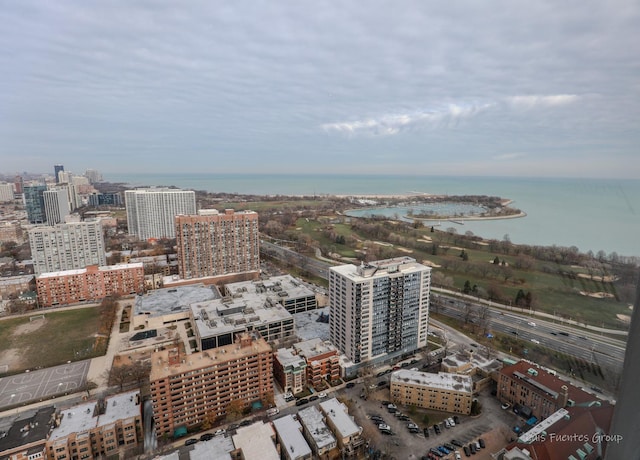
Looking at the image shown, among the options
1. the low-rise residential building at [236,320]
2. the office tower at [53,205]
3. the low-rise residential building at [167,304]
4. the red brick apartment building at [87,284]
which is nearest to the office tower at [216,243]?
the low-rise residential building at [167,304]

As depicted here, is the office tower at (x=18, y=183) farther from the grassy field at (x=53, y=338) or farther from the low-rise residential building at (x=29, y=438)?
the low-rise residential building at (x=29, y=438)

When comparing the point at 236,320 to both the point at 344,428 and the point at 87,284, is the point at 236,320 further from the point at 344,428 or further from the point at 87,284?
the point at 87,284

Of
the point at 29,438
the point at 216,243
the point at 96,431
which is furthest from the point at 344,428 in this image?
the point at 216,243

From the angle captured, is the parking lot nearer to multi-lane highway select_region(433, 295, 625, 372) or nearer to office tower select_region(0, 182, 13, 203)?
multi-lane highway select_region(433, 295, 625, 372)

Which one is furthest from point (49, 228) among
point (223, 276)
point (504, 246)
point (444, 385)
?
point (504, 246)

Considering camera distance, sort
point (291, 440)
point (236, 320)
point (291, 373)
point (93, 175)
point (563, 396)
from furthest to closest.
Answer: point (93, 175) → point (236, 320) → point (291, 373) → point (563, 396) → point (291, 440)
